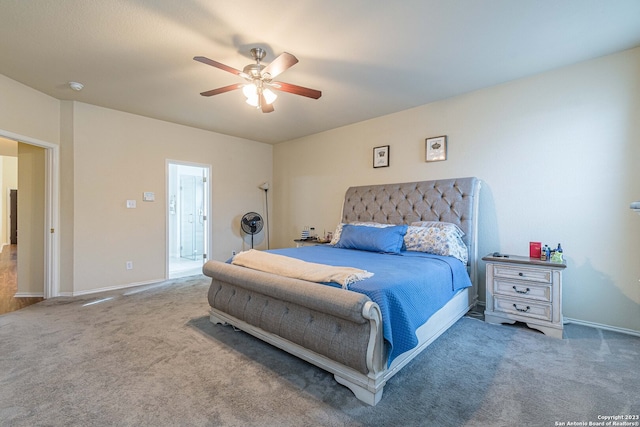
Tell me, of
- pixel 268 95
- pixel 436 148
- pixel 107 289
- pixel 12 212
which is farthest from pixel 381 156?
pixel 12 212

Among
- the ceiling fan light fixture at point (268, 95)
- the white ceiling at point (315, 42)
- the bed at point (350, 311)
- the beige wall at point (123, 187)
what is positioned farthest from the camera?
the beige wall at point (123, 187)

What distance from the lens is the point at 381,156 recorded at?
13.9ft

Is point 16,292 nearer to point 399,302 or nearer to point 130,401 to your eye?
point 130,401

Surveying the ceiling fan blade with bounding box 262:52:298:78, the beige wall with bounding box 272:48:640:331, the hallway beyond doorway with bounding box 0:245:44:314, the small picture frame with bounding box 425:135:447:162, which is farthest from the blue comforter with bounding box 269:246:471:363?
the hallway beyond doorway with bounding box 0:245:44:314

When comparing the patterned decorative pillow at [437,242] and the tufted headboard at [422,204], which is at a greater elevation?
the tufted headboard at [422,204]

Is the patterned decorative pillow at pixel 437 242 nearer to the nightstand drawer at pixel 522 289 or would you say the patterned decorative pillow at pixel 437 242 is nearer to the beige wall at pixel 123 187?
the nightstand drawer at pixel 522 289

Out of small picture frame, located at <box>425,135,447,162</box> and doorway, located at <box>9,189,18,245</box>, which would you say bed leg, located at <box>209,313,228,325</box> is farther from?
doorway, located at <box>9,189,18,245</box>

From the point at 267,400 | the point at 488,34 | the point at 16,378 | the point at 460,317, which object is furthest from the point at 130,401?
the point at 488,34

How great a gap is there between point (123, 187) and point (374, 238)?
11.7ft

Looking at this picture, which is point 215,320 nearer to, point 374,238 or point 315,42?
point 374,238

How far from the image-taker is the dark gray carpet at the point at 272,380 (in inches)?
61.4

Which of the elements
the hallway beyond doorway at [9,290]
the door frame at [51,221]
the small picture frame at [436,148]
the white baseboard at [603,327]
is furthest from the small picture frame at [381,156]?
the hallway beyond doorway at [9,290]

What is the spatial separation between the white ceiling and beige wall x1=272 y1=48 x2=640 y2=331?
23 cm

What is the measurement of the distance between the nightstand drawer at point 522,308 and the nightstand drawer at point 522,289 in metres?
0.05
